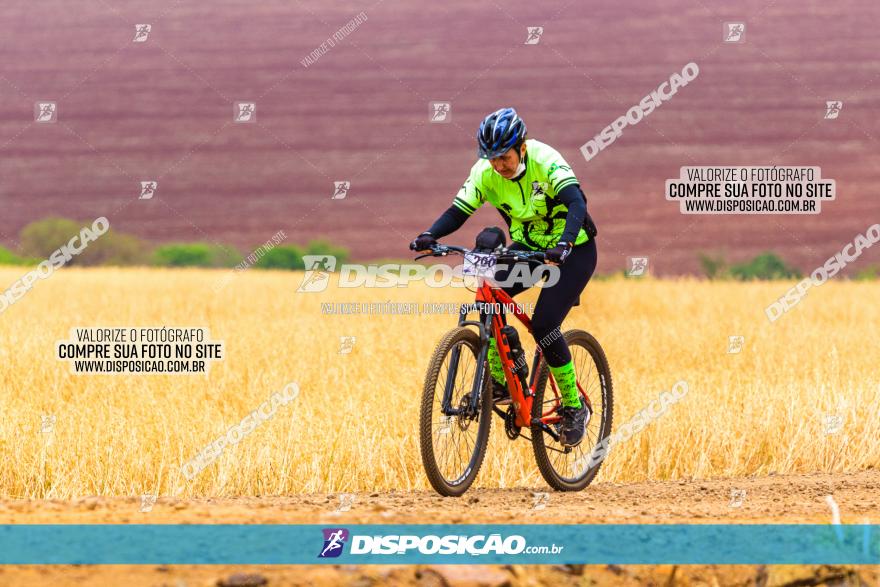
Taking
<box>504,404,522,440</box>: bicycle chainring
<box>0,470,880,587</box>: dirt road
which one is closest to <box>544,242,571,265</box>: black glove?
<box>504,404,522,440</box>: bicycle chainring

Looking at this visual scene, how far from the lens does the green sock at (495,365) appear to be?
305 inches

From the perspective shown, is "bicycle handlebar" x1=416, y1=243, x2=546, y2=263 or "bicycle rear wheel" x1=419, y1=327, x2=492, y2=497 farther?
"bicycle handlebar" x1=416, y1=243, x2=546, y2=263

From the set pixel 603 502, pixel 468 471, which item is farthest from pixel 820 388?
pixel 468 471

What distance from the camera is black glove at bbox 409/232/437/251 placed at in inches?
292

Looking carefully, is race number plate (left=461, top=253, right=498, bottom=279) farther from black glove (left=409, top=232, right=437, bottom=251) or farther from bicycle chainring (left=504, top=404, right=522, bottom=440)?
bicycle chainring (left=504, top=404, right=522, bottom=440)

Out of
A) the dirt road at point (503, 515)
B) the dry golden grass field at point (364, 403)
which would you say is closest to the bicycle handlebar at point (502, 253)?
the dirt road at point (503, 515)

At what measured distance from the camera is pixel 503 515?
6.42 meters

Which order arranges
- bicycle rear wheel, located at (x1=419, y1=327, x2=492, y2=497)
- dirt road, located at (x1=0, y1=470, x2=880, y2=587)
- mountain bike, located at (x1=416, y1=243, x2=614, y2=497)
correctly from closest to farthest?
1. dirt road, located at (x1=0, y1=470, x2=880, y2=587)
2. bicycle rear wheel, located at (x1=419, y1=327, x2=492, y2=497)
3. mountain bike, located at (x1=416, y1=243, x2=614, y2=497)

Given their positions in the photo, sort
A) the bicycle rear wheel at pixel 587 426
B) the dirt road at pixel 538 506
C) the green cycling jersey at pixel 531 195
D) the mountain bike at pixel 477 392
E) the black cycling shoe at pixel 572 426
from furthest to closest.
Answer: the black cycling shoe at pixel 572 426 → the bicycle rear wheel at pixel 587 426 → the green cycling jersey at pixel 531 195 → the mountain bike at pixel 477 392 → the dirt road at pixel 538 506

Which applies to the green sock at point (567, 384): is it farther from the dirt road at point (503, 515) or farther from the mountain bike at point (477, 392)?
the dirt road at point (503, 515)

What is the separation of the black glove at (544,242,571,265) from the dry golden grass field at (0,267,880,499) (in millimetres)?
1849

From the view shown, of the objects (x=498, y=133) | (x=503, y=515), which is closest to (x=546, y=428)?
(x=503, y=515)

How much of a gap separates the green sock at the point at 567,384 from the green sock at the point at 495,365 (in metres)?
0.43

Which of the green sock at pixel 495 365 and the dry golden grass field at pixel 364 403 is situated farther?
the dry golden grass field at pixel 364 403
